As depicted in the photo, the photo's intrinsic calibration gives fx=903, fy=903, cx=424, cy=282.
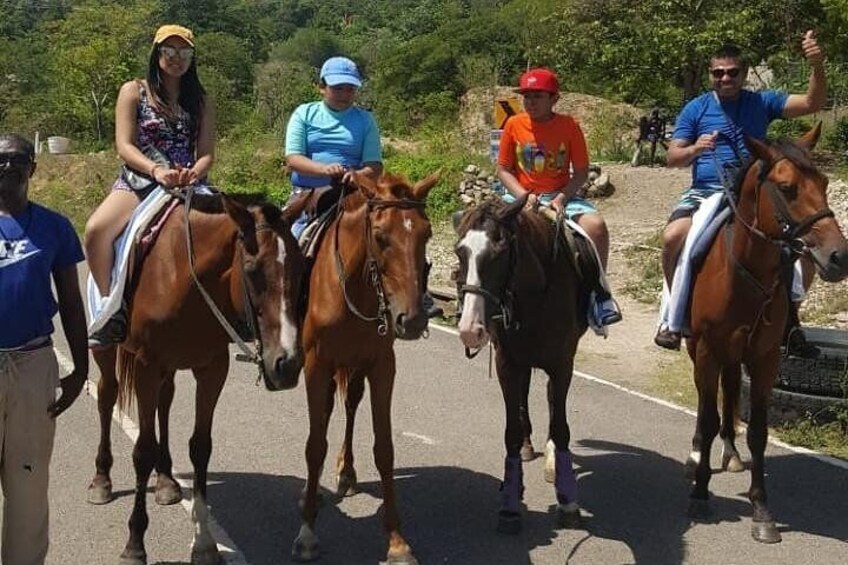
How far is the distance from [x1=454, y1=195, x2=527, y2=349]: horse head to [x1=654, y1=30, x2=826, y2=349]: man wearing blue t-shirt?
153 centimetres

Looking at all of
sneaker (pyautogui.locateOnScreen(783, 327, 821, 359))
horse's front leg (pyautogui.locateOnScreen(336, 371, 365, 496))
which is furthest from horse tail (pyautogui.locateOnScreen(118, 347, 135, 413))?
sneaker (pyautogui.locateOnScreen(783, 327, 821, 359))

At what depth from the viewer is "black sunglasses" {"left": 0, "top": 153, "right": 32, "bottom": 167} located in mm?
3633

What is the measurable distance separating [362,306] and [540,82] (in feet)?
7.16

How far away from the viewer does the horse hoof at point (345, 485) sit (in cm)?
586

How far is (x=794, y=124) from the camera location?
27312 millimetres

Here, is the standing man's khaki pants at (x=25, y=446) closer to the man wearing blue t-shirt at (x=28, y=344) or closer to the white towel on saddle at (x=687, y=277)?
the man wearing blue t-shirt at (x=28, y=344)

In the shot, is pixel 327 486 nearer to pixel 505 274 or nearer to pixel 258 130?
pixel 505 274

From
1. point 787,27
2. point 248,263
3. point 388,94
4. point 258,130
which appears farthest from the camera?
point 388,94

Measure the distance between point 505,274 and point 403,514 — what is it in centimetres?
172

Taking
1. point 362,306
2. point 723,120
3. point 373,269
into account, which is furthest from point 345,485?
point 723,120

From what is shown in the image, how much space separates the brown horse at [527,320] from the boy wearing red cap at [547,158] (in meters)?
0.52

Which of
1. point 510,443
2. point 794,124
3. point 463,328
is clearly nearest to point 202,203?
point 463,328

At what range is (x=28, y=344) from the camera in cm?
376

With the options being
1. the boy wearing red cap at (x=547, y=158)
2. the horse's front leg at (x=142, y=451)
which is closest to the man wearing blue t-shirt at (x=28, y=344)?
the horse's front leg at (x=142, y=451)
